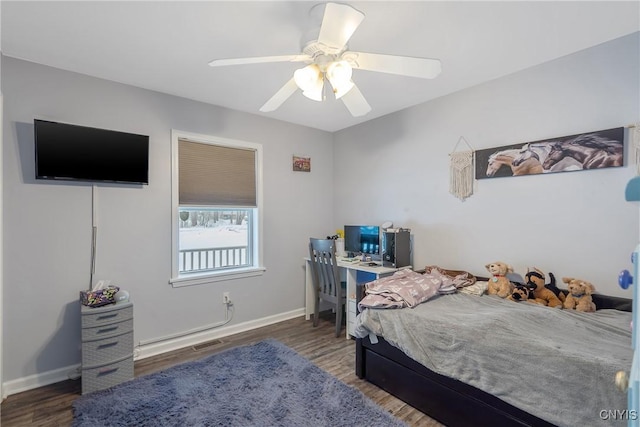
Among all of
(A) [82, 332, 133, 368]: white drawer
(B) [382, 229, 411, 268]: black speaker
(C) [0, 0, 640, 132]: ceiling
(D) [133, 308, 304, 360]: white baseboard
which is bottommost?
(D) [133, 308, 304, 360]: white baseboard

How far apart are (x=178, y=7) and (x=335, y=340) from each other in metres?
3.02

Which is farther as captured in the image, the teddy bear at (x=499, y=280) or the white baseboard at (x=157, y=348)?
the teddy bear at (x=499, y=280)

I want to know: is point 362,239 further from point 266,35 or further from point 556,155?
point 266,35

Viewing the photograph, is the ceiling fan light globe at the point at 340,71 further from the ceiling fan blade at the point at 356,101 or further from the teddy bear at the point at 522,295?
the teddy bear at the point at 522,295

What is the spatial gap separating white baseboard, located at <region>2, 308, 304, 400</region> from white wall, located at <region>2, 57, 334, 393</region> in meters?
0.02

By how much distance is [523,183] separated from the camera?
247cm

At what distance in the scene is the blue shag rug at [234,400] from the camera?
1.89m

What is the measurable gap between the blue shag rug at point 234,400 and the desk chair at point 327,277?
792 millimetres

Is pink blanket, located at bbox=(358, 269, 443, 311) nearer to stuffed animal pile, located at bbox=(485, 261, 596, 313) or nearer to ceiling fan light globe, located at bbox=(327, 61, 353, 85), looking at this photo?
stuffed animal pile, located at bbox=(485, 261, 596, 313)

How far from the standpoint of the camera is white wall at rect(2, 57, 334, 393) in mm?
2250

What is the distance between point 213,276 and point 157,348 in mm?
810

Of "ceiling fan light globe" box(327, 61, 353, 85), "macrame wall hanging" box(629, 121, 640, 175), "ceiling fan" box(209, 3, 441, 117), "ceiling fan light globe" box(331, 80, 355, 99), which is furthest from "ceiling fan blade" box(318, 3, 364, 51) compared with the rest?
"macrame wall hanging" box(629, 121, 640, 175)

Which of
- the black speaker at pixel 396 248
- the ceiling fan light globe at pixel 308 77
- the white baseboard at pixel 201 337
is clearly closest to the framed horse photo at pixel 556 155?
the black speaker at pixel 396 248

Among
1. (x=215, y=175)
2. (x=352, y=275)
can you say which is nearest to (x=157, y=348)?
(x=215, y=175)
